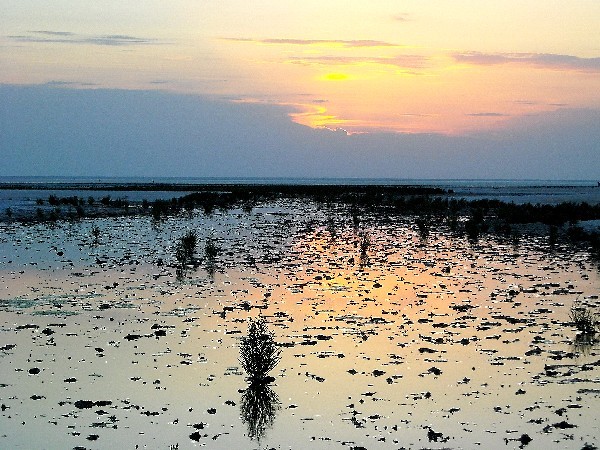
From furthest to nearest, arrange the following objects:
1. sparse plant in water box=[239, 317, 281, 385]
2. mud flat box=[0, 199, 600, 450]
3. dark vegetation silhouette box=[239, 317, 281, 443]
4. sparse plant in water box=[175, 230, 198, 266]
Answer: sparse plant in water box=[175, 230, 198, 266] → sparse plant in water box=[239, 317, 281, 385] → dark vegetation silhouette box=[239, 317, 281, 443] → mud flat box=[0, 199, 600, 450]

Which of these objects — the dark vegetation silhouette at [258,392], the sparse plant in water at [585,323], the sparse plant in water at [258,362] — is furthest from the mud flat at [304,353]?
the sparse plant in water at [585,323]

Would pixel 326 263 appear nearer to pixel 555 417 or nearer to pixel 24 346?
pixel 24 346

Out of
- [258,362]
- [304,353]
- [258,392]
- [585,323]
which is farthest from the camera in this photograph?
[585,323]

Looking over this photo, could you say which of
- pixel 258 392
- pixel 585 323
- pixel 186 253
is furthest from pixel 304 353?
pixel 186 253

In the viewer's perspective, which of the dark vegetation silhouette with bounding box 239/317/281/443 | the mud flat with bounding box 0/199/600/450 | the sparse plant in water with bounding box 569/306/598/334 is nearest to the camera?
the mud flat with bounding box 0/199/600/450

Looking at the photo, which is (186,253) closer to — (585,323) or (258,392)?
(585,323)

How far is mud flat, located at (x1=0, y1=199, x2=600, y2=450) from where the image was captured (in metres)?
10.4

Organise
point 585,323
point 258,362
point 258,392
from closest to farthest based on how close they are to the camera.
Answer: point 258,392 → point 258,362 → point 585,323

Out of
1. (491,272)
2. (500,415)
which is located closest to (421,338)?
(500,415)

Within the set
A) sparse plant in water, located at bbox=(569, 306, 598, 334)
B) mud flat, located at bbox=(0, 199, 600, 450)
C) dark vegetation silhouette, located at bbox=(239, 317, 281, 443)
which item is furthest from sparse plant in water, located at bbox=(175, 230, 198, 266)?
dark vegetation silhouette, located at bbox=(239, 317, 281, 443)

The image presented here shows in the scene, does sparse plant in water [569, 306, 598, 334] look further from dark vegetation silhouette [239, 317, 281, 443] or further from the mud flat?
dark vegetation silhouette [239, 317, 281, 443]

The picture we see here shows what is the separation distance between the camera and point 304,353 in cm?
1450

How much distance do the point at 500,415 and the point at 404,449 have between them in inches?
76.5

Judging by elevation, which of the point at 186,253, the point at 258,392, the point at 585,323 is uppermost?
the point at 585,323
